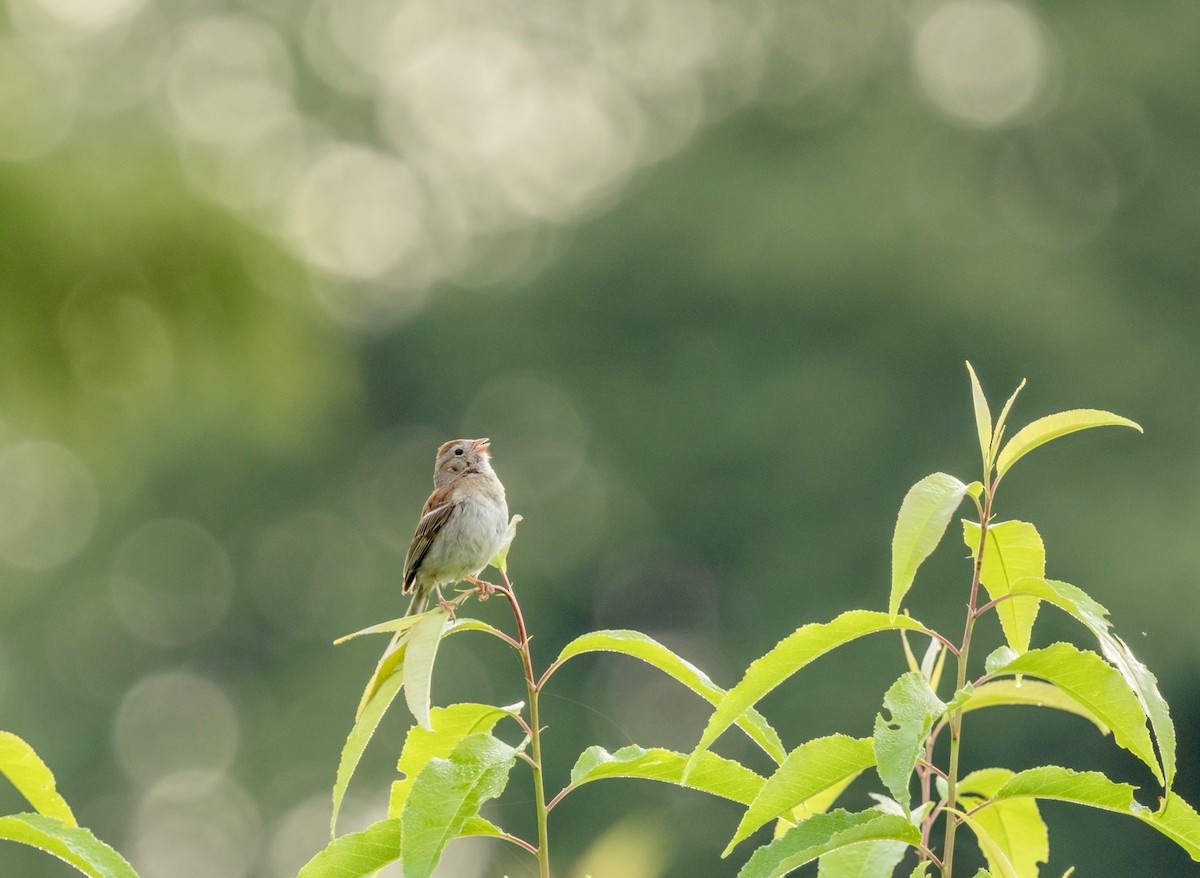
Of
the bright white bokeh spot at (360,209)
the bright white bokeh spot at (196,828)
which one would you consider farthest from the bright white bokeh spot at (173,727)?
the bright white bokeh spot at (360,209)

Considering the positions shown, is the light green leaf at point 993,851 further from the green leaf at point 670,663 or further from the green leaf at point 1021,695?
the green leaf at point 670,663

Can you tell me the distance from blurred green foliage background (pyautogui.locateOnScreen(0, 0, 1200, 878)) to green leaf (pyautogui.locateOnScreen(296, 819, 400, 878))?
15546mm

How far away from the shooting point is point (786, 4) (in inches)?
1145

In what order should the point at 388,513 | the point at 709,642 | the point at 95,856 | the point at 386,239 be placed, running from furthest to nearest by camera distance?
the point at 386,239
the point at 388,513
the point at 709,642
the point at 95,856

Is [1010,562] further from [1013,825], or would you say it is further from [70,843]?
[70,843]

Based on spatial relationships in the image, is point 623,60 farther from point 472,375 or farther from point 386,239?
point 472,375

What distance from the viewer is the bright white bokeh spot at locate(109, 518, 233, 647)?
81.1ft

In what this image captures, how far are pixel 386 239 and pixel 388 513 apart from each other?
527 cm

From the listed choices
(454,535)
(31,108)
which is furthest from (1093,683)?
(31,108)

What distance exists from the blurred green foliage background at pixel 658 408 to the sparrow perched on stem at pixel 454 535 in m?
12.1

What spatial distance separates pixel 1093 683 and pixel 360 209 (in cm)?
2707

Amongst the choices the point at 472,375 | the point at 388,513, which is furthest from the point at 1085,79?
the point at 388,513

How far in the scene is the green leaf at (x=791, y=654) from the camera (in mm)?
1712

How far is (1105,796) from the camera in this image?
1.69 meters
